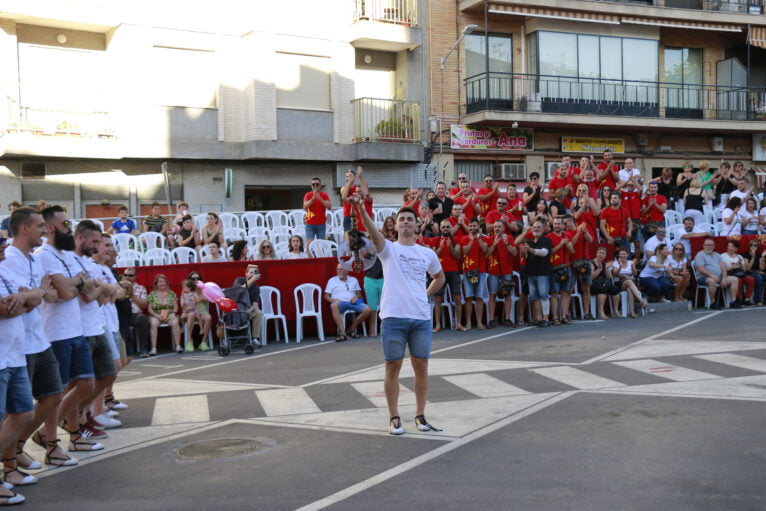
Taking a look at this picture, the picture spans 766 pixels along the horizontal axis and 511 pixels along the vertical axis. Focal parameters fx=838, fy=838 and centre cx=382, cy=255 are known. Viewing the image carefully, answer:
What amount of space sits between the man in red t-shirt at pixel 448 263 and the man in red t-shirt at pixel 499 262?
654 mm

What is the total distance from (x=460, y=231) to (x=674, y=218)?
7353 mm

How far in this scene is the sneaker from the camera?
759 centimetres

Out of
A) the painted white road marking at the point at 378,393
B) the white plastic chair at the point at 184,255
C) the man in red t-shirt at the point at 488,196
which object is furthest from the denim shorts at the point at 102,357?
the man in red t-shirt at the point at 488,196

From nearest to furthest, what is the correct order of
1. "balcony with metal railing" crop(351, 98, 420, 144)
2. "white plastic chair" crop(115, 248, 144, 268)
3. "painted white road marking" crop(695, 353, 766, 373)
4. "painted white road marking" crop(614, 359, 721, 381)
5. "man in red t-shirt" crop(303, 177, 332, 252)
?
"painted white road marking" crop(614, 359, 721, 381) < "painted white road marking" crop(695, 353, 766, 373) < "white plastic chair" crop(115, 248, 144, 268) < "man in red t-shirt" crop(303, 177, 332, 252) < "balcony with metal railing" crop(351, 98, 420, 144)

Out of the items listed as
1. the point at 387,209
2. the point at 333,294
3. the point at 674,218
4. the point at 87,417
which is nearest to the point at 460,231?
the point at 333,294

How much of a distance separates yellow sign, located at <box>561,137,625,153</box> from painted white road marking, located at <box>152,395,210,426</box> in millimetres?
22103

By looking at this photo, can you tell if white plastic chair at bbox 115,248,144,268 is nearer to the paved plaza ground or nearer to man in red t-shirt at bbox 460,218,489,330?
the paved plaza ground

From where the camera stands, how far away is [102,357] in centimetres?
768

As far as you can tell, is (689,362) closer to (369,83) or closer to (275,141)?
(275,141)

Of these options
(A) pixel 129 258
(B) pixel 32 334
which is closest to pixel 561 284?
(A) pixel 129 258

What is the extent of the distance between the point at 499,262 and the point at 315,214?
162 inches

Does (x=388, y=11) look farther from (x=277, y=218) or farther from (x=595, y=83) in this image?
(x=277, y=218)

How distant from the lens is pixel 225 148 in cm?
2434

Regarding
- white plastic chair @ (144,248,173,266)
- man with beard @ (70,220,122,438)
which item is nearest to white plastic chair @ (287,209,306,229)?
white plastic chair @ (144,248,173,266)
